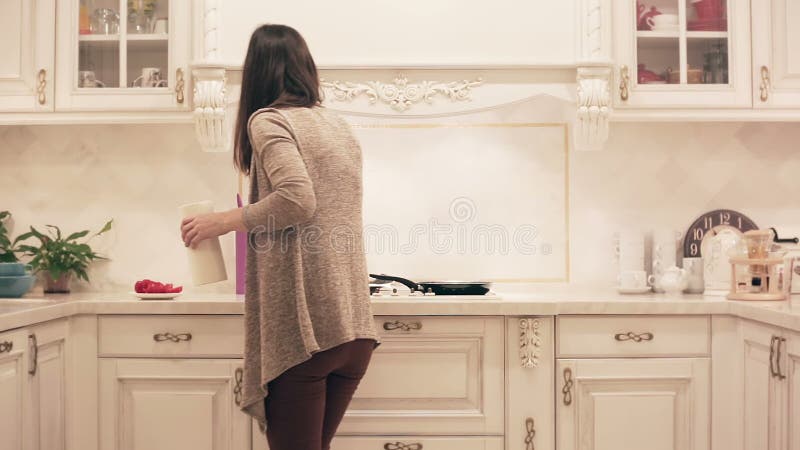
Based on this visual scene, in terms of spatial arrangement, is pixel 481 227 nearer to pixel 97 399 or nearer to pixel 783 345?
pixel 783 345

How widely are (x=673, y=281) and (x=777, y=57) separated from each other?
816mm

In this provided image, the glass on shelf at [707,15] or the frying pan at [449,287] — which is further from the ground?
the glass on shelf at [707,15]

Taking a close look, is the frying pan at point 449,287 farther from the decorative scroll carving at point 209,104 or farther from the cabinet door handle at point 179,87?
the cabinet door handle at point 179,87

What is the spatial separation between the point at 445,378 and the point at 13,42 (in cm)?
180

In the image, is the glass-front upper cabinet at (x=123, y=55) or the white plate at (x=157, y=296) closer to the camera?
the white plate at (x=157, y=296)

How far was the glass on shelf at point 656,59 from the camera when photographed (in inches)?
112

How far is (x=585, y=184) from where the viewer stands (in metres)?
3.13

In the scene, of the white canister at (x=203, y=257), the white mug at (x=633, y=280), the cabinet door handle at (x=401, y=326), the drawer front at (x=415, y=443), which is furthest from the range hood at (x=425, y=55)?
the drawer front at (x=415, y=443)

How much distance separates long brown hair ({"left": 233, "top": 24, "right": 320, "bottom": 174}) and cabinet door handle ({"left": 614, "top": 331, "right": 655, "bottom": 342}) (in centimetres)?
124

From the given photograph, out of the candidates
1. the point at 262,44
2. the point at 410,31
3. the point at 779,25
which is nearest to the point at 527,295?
the point at 410,31

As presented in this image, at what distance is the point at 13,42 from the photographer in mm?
2842

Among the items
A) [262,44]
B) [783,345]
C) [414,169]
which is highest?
[262,44]

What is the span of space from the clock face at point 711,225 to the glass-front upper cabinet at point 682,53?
46 centimetres

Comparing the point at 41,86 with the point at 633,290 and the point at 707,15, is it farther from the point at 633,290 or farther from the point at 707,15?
the point at 707,15
